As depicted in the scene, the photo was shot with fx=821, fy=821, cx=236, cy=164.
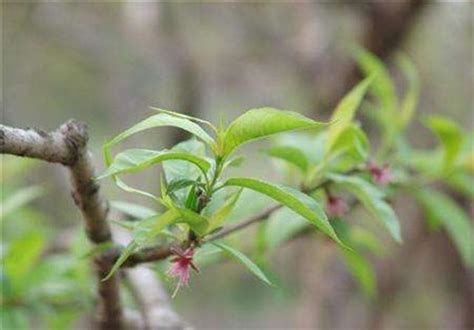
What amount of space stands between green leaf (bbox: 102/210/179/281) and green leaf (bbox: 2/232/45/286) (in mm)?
299

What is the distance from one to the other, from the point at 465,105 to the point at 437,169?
1.27 metres

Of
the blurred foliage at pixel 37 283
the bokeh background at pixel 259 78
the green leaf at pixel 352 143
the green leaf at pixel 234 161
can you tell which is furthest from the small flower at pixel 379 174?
the bokeh background at pixel 259 78

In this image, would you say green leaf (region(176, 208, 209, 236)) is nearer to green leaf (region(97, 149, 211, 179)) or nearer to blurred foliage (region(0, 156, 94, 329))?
green leaf (region(97, 149, 211, 179))

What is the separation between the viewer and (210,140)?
472 millimetres

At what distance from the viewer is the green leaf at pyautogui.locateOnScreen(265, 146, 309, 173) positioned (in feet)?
2.16

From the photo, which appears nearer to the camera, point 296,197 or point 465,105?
point 296,197

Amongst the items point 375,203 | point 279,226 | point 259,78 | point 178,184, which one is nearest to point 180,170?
point 178,184

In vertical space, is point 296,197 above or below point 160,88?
above

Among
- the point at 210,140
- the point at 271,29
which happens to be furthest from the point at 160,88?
the point at 210,140

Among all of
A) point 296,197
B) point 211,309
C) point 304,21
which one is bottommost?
point 211,309

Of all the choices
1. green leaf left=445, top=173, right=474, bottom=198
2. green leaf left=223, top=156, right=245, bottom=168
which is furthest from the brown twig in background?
green leaf left=223, top=156, right=245, bottom=168

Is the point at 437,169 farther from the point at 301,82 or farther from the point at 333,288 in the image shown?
the point at 301,82

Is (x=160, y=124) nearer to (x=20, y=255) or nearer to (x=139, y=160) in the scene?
(x=139, y=160)

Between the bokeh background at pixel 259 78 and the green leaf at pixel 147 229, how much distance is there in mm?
1113
